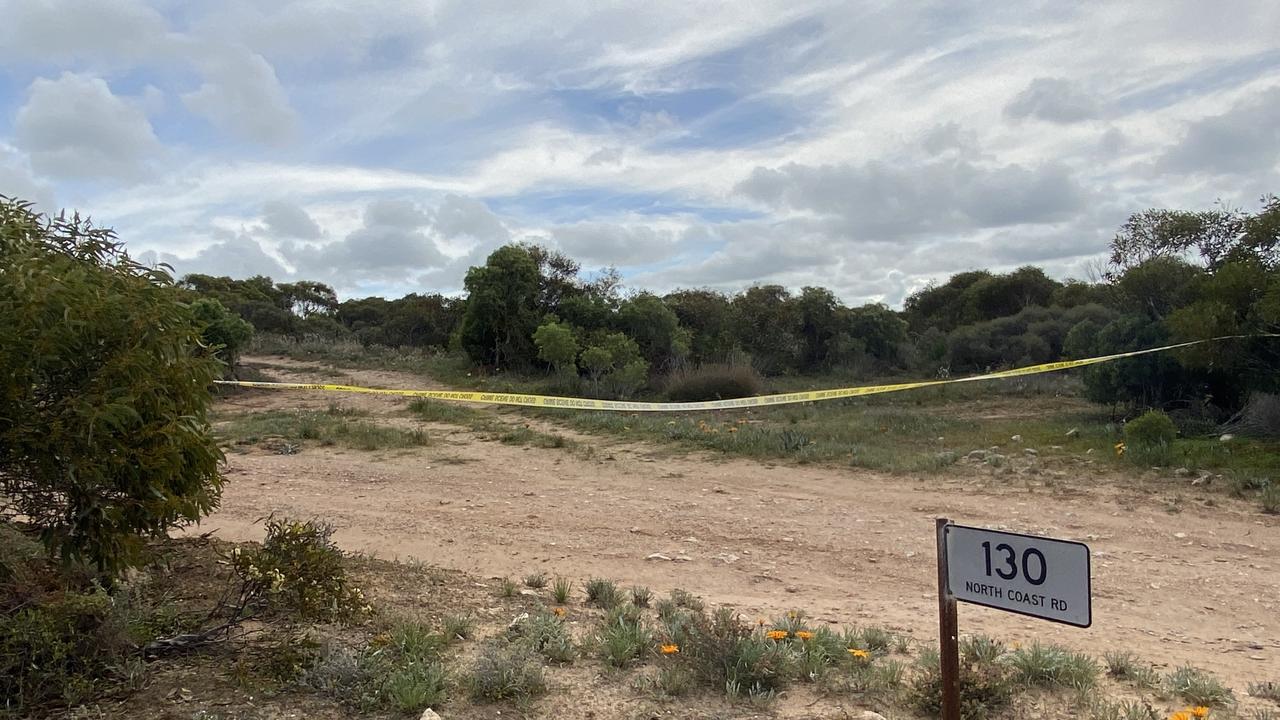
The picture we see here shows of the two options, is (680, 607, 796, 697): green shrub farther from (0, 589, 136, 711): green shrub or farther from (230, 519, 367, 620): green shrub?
(0, 589, 136, 711): green shrub

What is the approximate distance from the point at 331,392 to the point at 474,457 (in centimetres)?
1094

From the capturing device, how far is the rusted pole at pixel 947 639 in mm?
2912

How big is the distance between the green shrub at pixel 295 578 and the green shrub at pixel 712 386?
1696 cm

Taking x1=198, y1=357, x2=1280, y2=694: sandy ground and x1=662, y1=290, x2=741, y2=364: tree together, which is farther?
x1=662, y1=290, x2=741, y2=364: tree

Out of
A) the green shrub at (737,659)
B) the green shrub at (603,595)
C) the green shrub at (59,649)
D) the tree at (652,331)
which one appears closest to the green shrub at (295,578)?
the green shrub at (59,649)

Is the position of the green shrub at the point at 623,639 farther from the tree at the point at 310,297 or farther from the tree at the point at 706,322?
the tree at the point at 310,297

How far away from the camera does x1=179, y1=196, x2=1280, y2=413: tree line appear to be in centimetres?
1259

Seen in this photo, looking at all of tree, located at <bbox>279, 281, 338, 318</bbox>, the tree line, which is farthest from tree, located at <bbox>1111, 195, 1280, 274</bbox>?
tree, located at <bbox>279, 281, 338, 318</bbox>

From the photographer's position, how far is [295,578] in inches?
169

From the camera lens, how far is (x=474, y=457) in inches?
473

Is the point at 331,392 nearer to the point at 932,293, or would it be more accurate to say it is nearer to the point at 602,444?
the point at 602,444

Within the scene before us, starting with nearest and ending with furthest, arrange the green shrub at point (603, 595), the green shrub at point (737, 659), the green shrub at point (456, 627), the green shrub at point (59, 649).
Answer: the green shrub at point (59, 649)
the green shrub at point (737, 659)
the green shrub at point (456, 627)
the green shrub at point (603, 595)

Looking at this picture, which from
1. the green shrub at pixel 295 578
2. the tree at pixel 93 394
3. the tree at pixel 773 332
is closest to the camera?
the tree at pixel 93 394

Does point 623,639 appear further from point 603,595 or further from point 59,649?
point 59,649
